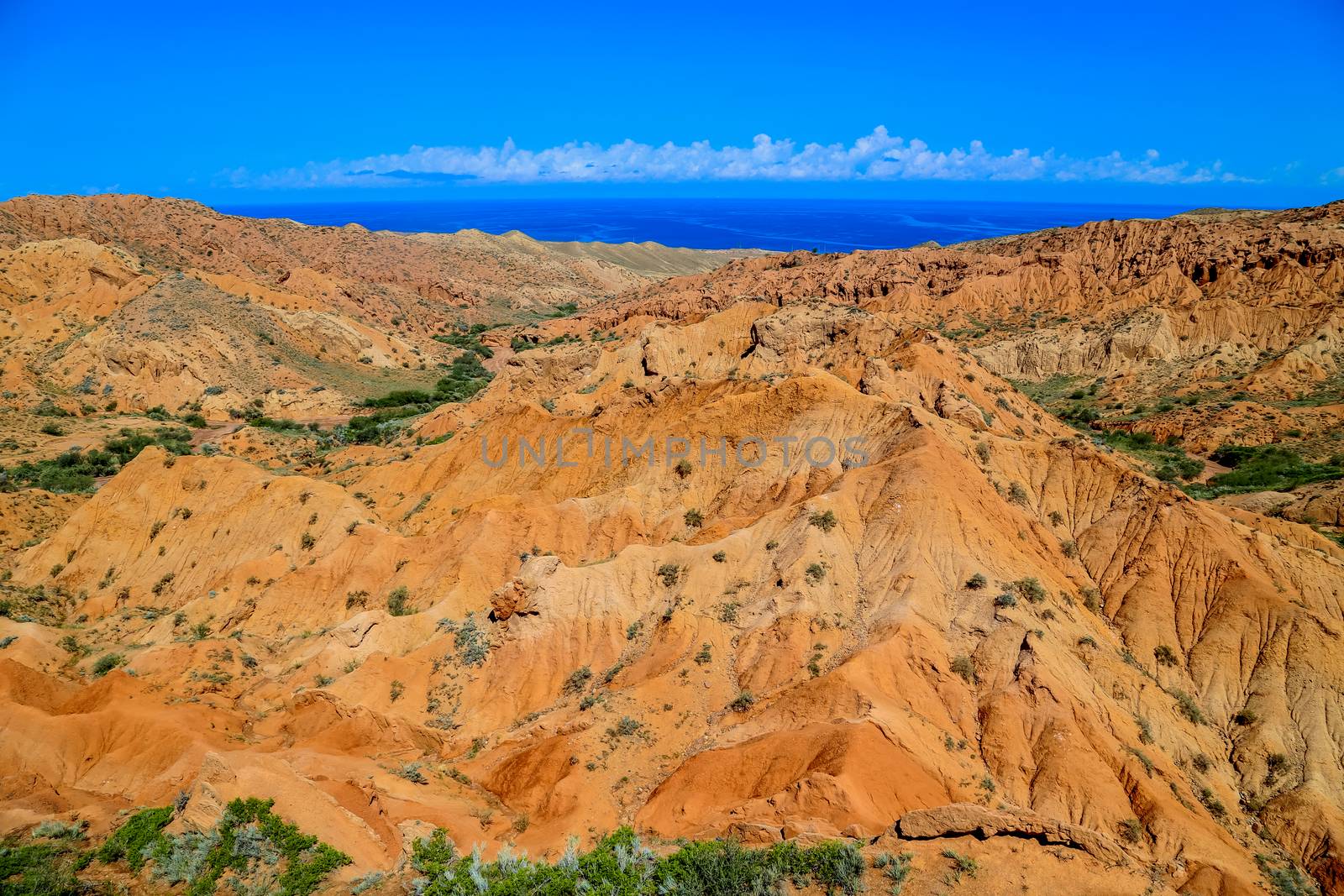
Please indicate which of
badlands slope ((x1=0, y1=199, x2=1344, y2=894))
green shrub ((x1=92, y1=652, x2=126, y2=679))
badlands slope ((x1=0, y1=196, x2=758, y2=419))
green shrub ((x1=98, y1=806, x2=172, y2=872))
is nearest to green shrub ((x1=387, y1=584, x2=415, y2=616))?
badlands slope ((x1=0, y1=199, x2=1344, y2=894))

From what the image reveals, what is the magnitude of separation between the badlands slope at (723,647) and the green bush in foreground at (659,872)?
114 centimetres

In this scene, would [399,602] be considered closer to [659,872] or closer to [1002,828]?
[659,872]

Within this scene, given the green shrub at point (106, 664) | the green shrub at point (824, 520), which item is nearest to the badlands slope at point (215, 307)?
the green shrub at point (106, 664)

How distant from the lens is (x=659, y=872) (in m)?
13.5

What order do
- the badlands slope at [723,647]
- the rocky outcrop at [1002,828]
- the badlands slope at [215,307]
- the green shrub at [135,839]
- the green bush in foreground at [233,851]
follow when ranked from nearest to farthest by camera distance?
the rocky outcrop at [1002,828] → the green bush in foreground at [233,851] → the green shrub at [135,839] → the badlands slope at [723,647] → the badlands slope at [215,307]

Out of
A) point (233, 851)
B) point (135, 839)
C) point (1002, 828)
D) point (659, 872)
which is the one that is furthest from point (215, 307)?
point (1002, 828)

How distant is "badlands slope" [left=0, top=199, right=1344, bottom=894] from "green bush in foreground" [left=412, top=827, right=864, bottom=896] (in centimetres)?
114

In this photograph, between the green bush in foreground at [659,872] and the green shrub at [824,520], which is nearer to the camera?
the green bush in foreground at [659,872]

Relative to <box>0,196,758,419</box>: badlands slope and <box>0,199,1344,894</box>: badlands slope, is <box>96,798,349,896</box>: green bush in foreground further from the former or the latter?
<box>0,196,758,419</box>: badlands slope

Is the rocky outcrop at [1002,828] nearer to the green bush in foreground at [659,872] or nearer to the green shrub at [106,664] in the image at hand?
the green bush in foreground at [659,872]

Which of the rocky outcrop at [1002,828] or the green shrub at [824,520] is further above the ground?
the green shrub at [824,520]

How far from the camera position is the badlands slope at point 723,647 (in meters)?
17.2

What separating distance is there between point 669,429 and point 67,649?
81.6 ft

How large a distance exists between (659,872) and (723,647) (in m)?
10.4
